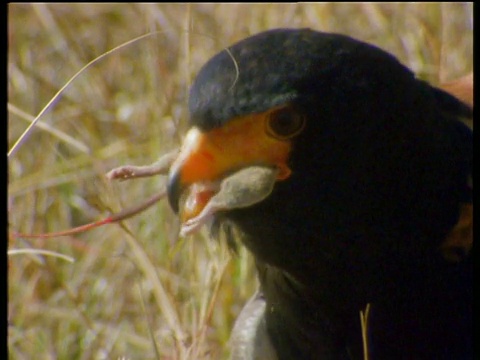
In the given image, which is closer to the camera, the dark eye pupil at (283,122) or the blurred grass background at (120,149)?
the dark eye pupil at (283,122)

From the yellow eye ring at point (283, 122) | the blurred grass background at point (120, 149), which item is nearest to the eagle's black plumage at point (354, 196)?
the yellow eye ring at point (283, 122)

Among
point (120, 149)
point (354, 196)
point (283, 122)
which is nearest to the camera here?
point (283, 122)

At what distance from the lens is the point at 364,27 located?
169 inches

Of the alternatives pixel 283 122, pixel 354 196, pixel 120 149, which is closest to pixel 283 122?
pixel 283 122

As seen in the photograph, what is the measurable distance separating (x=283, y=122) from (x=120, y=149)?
179 cm

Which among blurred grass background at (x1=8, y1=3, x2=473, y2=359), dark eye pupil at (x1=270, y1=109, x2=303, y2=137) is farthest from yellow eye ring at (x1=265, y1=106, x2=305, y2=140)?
blurred grass background at (x1=8, y1=3, x2=473, y2=359)

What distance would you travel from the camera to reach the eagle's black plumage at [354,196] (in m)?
2.14

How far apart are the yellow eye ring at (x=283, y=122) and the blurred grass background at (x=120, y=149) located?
0.66 metres

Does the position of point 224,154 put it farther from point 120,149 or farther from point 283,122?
point 120,149

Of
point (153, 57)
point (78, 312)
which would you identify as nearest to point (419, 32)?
point (153, 57)

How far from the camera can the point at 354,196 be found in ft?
7.32

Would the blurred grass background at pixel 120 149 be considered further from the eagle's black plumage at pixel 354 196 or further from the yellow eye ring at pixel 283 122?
the yellow eye ring at pixel 283 122

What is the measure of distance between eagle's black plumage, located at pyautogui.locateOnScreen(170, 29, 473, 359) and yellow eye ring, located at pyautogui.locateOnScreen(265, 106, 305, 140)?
2 cm

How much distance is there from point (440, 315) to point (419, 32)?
173cm
